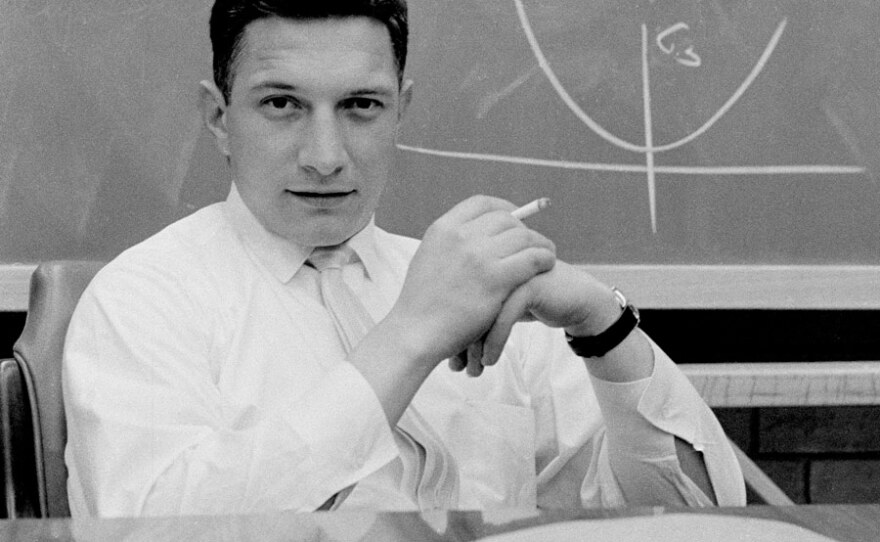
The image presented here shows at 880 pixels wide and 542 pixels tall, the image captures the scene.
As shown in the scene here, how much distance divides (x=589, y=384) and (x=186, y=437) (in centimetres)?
55

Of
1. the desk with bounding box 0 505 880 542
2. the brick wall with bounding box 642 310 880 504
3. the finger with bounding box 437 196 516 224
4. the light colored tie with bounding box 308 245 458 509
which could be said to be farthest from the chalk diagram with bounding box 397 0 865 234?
the desk with bounding box 0 505 880 542

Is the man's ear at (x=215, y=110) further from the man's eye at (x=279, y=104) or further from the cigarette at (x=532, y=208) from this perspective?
the cigarette at (x=532, y=208)

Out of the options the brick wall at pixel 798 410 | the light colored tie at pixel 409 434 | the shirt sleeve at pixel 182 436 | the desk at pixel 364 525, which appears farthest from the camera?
the brick wall at pixel 798 410

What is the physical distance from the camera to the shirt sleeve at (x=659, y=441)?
4.08 ft

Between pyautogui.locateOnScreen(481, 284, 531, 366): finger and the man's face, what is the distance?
228mm

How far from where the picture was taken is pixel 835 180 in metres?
1.70

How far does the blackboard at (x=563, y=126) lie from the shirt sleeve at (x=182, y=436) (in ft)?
1.65

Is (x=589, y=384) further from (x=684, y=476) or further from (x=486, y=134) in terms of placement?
(x=486, y=134)

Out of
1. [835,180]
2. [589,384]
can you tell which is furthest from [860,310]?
[589,384]

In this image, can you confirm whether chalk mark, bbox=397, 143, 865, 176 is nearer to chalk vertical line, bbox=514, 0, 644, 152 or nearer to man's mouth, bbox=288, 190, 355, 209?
chalk vertical line, bbox=514, 0, 644, 152

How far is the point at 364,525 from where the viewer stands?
73cm

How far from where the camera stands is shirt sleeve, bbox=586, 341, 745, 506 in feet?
4.08

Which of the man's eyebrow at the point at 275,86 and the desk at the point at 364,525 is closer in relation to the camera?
the desk at the point at 364,525

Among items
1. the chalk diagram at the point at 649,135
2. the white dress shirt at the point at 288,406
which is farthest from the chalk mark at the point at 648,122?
the white dress shirt at the point at 288,406
